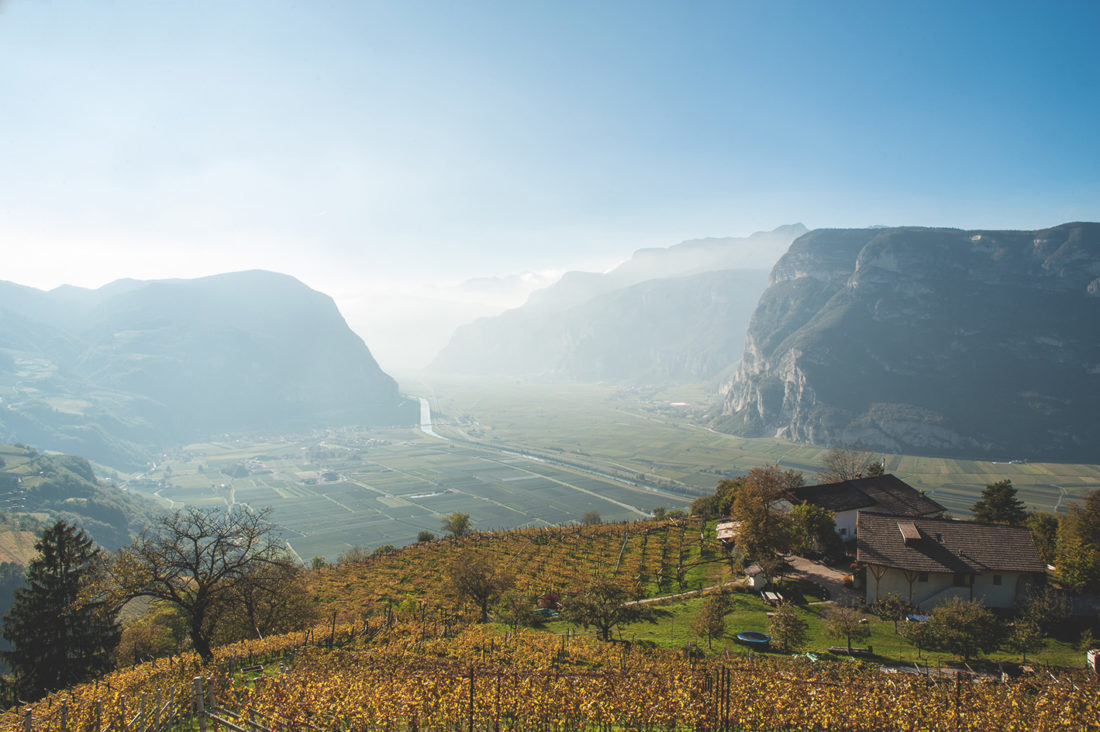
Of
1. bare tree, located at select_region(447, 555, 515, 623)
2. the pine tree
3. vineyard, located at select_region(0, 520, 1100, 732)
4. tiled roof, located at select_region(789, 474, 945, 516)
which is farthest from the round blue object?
the pine tree

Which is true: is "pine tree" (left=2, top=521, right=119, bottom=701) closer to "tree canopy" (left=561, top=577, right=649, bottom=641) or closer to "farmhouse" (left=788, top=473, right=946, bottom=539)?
"tree canopy" (left=561, top=577, right=649, bottom=641)

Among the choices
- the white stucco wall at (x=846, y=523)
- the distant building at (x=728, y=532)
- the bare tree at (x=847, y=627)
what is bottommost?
the distant building at (x=728, y=532)

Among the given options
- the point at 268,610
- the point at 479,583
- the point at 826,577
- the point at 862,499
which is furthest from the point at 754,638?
the point at 862,499

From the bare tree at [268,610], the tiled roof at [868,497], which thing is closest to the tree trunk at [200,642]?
the bare tree at [268,610]

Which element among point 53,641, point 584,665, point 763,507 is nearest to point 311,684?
point 584,665

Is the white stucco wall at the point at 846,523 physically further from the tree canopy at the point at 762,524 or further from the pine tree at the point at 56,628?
the pine tree at the point at 56,628

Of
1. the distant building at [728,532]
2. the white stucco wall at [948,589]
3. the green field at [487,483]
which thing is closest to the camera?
the white stucco wall at [948,589]
